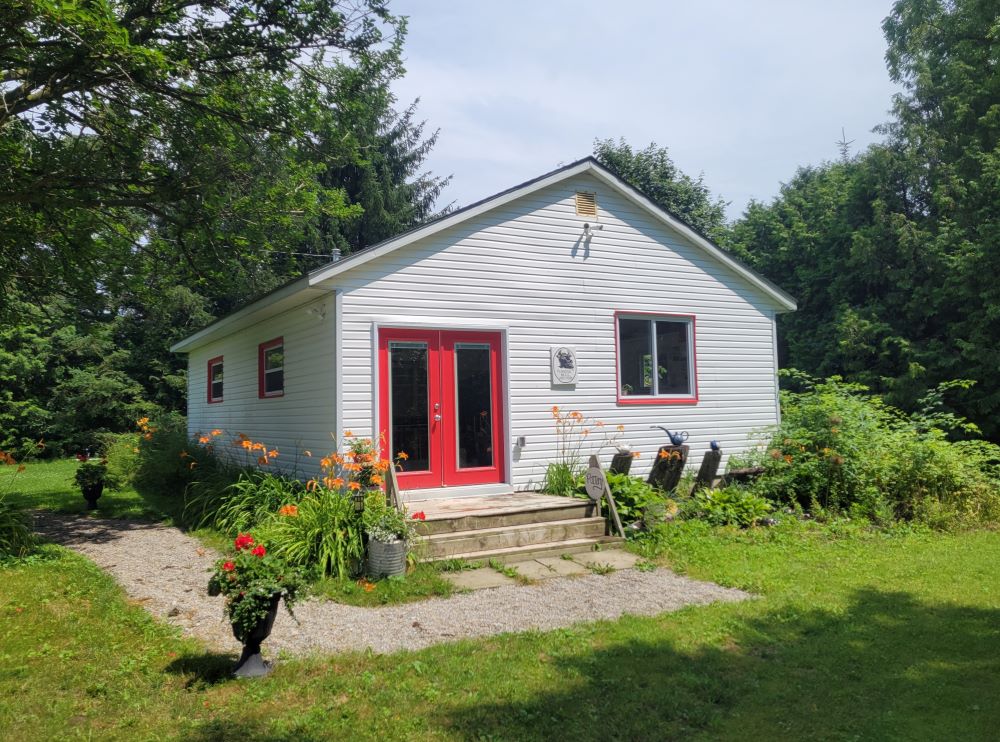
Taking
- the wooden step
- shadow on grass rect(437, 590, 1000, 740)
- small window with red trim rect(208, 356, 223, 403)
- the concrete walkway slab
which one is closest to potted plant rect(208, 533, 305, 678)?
shadow on grass rect(437, 590, 1000, 740)

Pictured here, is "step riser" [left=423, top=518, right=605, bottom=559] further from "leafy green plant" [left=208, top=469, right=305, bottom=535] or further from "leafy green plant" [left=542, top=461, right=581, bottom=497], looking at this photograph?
"leafy green plant" [left=208, top=469, right=305, bottom=535]

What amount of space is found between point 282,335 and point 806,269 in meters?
20.3

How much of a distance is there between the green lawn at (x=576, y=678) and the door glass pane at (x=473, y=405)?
425 centimetres

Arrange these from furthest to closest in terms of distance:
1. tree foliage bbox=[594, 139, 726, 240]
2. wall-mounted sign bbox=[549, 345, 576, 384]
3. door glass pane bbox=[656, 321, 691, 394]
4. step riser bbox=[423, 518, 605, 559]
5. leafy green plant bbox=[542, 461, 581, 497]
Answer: tree foliage bbox=[594, 139, 726, 240] < door glass pane bbox=[656, 321, 691, 394] < wall-mounted sign bbox=[549, 345, 576, 384] < leafy green plant bbox=[542, 461, 581, 497] < step riser bbox=[423, 518, 605, 559]

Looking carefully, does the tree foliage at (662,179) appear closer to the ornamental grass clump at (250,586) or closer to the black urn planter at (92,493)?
the black urn planter at (92,493)

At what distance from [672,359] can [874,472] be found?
3.34 metres

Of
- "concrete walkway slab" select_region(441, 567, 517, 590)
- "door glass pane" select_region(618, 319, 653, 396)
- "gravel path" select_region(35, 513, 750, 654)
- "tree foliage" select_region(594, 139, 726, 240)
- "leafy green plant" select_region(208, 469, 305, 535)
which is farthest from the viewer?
"tree foliage" select_region(594, 139, 726, 240)

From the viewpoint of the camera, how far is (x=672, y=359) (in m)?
11.1

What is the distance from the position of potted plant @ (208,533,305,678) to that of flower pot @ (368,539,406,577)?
6.84ft

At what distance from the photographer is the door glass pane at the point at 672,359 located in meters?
11.0

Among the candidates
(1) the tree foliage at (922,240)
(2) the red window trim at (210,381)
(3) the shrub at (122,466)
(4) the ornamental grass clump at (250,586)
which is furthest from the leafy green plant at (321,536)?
(1) the tree foliage at (922,240)

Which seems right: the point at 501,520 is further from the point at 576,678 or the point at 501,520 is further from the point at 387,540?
the point at 576,678

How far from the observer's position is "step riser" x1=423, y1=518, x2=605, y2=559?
7.12 meters

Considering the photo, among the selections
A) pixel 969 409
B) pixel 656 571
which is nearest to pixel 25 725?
pixel 656 571
